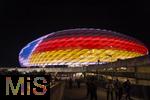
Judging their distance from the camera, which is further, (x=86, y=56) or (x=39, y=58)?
(x=39, y=58)

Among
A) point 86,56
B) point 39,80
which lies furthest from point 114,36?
point 39,80

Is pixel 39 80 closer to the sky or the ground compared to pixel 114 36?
closer to the ground

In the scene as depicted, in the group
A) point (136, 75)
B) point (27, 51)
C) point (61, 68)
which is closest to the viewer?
point (136, 75)

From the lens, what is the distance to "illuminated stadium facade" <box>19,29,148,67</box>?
481ft

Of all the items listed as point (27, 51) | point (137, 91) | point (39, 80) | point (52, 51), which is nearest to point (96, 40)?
point (52, 51)

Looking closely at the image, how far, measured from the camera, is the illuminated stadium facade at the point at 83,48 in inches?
5768

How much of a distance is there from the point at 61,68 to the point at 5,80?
140 meters

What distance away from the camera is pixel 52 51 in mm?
149500

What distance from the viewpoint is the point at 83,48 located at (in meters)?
146

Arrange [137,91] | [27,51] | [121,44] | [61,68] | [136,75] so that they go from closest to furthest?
[136,75] → [137,91] → [61,68] → [121,44] → [27,51]

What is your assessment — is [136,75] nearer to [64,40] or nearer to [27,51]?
[64,40]

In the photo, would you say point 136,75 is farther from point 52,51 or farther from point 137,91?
point 52,51

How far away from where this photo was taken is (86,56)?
14825 cm

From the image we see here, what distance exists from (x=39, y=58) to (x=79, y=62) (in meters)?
20.7
